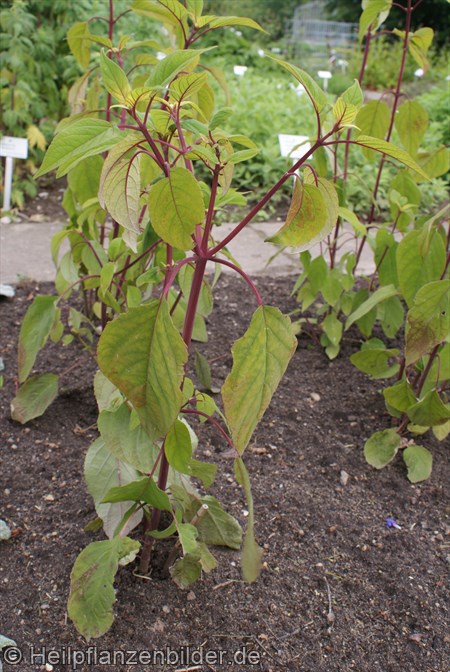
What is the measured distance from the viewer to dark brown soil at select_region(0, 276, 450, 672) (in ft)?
4.86

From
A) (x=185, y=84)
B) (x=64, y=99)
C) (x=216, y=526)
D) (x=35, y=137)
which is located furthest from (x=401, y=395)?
(x=64, y=99)

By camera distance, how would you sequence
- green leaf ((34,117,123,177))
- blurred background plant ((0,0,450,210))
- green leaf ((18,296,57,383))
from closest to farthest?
1. green leaf ((34,117,123,177))
2. green leaf ((18,296,57,383))
3. blurred background plant ((0,0,450,210))

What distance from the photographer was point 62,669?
1.39 metres

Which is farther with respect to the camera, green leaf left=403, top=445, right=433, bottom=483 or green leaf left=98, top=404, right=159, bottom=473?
green leaf left=403, top=445, right=433, bottom=483

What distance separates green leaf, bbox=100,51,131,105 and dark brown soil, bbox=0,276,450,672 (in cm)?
104

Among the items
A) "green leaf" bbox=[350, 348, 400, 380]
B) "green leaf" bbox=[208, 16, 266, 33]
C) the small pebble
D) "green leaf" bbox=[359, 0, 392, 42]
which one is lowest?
the small pebble

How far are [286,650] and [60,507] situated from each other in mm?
668

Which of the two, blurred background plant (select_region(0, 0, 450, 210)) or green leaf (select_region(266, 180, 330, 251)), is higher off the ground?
green leaf (select_region(266, 180, 330, 251))

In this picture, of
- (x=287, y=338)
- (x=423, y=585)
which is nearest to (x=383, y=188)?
(x=423, y=585)

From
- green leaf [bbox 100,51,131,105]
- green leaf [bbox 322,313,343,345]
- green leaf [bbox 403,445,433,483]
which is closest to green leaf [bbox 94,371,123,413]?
green leaf [bbox 100,51,131,105]

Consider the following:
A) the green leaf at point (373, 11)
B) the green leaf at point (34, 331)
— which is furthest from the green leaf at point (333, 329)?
the green leaf at point (34, 331)

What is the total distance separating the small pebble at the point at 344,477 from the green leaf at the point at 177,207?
1131 millimetres

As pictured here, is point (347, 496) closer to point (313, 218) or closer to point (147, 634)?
point (147, 634)

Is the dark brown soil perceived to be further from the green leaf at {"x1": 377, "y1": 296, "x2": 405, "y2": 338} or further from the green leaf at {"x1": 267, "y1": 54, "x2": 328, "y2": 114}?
the green leaf at {"x1": 267, "y1": 54, "x2": 328, "y2": 114}
